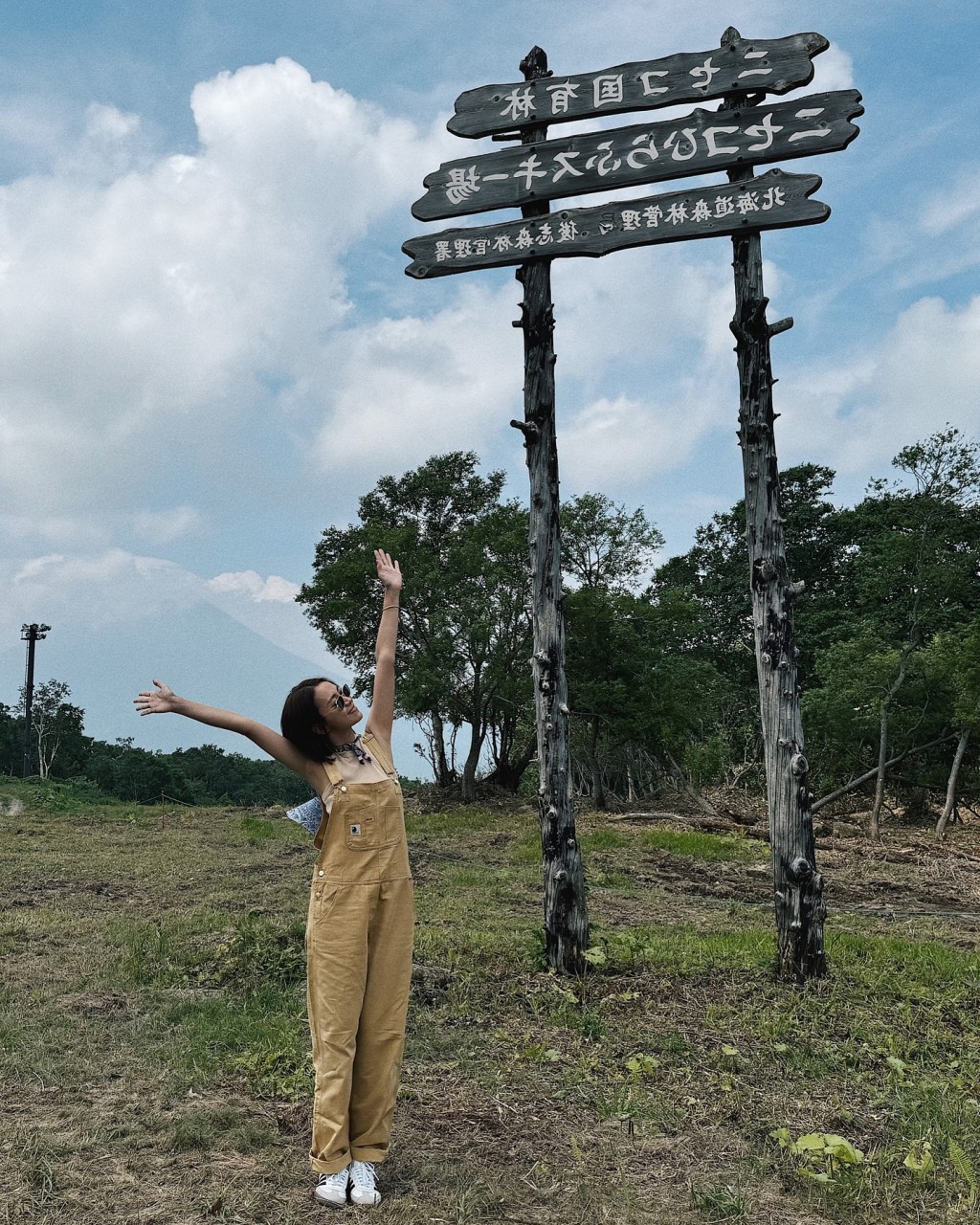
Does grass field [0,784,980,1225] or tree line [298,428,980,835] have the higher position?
tree line [298,428,980,835]

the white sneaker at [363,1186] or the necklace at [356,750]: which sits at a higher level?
the necklace at [356,750]

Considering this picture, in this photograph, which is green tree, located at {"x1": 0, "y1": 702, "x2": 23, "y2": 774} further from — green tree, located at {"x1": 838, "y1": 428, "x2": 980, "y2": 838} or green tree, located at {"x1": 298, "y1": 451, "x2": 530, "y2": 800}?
green tree, located at {"x1": 838, "y1": 428, "x2": 980, "y2": 838}

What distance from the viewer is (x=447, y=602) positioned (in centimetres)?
1969

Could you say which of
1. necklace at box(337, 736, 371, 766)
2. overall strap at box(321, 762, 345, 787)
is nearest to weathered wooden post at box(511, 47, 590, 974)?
necklace at box(337, 736, 371, 766)

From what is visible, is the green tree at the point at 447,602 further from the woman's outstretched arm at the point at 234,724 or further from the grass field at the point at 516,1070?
the woman's outstretched arm at the point at 234,724

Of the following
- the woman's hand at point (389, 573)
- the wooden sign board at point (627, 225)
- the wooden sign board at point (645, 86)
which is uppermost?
the wooden sign board at point (645, 86)

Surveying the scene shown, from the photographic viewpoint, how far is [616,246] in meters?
6.46

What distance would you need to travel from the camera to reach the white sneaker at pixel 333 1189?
313 cm

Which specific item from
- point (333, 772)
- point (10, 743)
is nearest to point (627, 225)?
point (333, 772)

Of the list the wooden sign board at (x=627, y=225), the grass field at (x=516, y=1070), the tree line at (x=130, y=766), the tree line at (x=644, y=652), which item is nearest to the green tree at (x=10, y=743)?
the tree line at (x=130, y=766)

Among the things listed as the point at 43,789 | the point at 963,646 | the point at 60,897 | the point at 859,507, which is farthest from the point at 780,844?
the point at 859,507

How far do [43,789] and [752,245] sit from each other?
19958 millimetres

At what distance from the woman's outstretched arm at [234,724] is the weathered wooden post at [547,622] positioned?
9.20ft

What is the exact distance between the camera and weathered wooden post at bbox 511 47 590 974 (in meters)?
5.97
